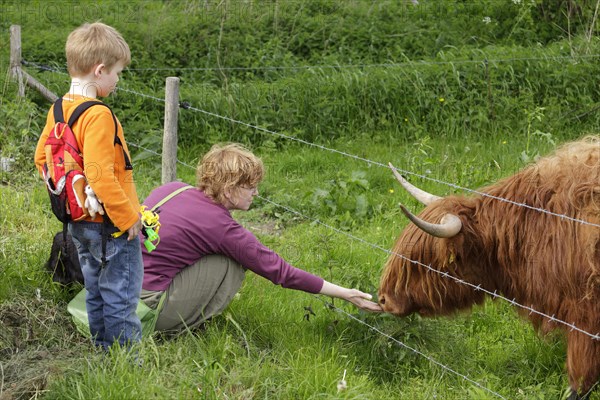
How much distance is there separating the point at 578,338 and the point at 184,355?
2.00 metres

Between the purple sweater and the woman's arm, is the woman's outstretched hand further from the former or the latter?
the purple sweater

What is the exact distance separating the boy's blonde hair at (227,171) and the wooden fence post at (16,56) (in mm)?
4583

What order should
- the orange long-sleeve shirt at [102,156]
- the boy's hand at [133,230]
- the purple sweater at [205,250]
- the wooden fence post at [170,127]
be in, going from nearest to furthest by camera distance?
the orange long-sleeve shirt at [102,156] → the boy's hand at [133,230] → the purple sweater at [205,250] → the wooden fence post at [170,127]

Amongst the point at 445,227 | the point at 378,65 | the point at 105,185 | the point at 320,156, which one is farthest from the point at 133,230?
the point at 378,65

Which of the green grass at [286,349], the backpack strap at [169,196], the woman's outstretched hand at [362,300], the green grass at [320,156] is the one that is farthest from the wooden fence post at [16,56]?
the woman's outstretched hand at [362,300]

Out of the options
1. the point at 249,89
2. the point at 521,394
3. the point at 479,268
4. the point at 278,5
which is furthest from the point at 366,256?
the point at 278,5

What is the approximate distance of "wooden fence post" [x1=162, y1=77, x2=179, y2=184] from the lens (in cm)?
602

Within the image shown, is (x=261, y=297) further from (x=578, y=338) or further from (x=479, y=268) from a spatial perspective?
(x=578, y=338)

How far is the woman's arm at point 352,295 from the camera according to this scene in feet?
15.7

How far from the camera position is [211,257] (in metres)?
4.79

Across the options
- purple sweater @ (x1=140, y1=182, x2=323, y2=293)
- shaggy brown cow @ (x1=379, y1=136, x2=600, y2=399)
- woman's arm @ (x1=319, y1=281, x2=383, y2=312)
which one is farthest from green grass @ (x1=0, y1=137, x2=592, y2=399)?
purple sweater @ (x1=140, y1=182, x2=323, y2=293)

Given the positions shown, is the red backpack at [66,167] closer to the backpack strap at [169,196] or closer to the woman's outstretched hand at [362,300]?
the backpack strap at [169,196]

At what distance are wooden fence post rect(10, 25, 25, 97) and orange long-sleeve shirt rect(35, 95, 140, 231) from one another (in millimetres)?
5015

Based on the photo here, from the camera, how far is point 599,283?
4.30 m
